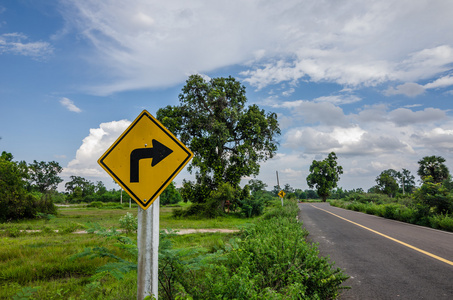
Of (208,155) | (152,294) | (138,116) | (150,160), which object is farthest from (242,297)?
(208,155)

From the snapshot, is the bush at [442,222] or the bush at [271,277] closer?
the bush at [271,277]

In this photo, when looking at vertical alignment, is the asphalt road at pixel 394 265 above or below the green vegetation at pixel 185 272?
below

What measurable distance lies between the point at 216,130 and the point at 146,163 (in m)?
21.2

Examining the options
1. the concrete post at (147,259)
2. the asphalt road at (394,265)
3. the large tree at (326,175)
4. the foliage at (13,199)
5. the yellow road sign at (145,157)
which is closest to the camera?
the concrete post at (147,259)

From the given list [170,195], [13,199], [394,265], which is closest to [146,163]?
[394,265]

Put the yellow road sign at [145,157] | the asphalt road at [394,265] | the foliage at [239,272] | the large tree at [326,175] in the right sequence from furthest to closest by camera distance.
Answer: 1. the large tree at [326,175]
2. the asphalt road at [394,265]
3. the foliage at [239,272]
4. the yellow road sign at [145,157]

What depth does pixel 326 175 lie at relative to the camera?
79500 millimetres

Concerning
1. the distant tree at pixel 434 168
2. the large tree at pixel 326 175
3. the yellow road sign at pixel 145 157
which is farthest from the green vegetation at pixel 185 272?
the large tree at pixel 326 175

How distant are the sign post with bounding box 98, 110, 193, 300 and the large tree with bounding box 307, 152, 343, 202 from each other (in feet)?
267

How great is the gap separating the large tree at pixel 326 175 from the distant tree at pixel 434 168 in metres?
25.4

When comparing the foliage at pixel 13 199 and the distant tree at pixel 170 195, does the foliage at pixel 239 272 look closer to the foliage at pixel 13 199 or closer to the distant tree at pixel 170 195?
the foliage at pixel 13 199

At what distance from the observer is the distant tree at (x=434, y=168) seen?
50.8m

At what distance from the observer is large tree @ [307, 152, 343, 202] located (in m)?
78.6

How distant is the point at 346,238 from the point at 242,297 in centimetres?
857
